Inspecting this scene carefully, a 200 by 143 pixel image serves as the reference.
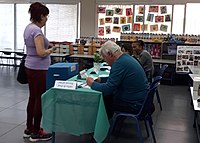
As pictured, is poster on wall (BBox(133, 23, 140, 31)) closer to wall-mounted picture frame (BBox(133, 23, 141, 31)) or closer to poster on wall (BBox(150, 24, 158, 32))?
wall-mounted picture frame (BBox(133, 23, 141, 31))

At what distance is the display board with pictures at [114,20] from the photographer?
27.4 feet

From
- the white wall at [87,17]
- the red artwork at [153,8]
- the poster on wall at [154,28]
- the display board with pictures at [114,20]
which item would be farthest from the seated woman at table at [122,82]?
the white wall at [87,17]

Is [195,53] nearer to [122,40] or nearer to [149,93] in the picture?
[122,40]

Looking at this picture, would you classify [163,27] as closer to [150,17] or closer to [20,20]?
[150,17]

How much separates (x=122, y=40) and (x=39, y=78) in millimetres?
4974

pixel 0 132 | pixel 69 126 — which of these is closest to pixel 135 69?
pixel 69 126

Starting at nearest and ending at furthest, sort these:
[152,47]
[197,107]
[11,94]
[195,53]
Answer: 1. [197,107]
2. [11,94]
3. [195,53]
4. [152,47]

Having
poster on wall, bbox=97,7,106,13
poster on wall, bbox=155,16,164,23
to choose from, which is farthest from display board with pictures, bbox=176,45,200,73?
poster on wall, bbox=97,7,106,13

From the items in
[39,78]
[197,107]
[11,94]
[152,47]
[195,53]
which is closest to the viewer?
[197,107]

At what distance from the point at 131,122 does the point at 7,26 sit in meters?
7.02

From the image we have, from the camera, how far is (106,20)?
28.0 ft

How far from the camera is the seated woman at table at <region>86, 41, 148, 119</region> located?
2.80 metres

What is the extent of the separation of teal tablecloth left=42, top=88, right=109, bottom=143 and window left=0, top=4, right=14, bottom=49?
7281 millimetres

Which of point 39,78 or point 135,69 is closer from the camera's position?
point 135,69
